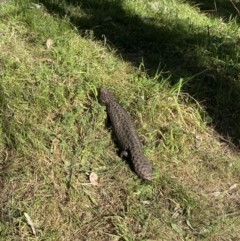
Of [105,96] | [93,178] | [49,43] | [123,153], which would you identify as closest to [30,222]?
[93,178]

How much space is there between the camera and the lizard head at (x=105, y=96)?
4.80 meters

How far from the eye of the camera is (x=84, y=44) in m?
5.57

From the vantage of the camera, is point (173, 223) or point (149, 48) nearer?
point (173, 223)

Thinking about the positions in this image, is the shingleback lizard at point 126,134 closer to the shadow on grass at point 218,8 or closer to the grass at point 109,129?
the grass at point 109,129

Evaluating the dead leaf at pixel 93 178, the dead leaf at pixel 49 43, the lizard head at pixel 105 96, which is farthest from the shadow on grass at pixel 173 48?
the dead leaf at pixel 93 178

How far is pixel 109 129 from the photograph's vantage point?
15.4 feet

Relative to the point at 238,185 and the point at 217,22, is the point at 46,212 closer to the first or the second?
the point at 238,185

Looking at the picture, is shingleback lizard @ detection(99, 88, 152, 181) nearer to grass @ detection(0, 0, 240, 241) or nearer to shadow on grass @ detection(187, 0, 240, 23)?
grass @ detection(0, 0, 240, 241)

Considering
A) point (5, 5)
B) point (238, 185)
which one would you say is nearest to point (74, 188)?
point (238, 185)

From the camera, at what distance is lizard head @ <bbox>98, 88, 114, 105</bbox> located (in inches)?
189

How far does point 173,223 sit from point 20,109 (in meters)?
1.69

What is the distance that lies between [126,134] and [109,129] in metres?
0.24

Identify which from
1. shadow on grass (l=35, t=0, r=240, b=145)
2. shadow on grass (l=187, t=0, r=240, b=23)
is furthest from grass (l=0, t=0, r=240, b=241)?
shadow on grass (l=187, t=0, r=240, b=23)

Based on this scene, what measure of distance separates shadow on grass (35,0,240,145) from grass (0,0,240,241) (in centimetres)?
2
